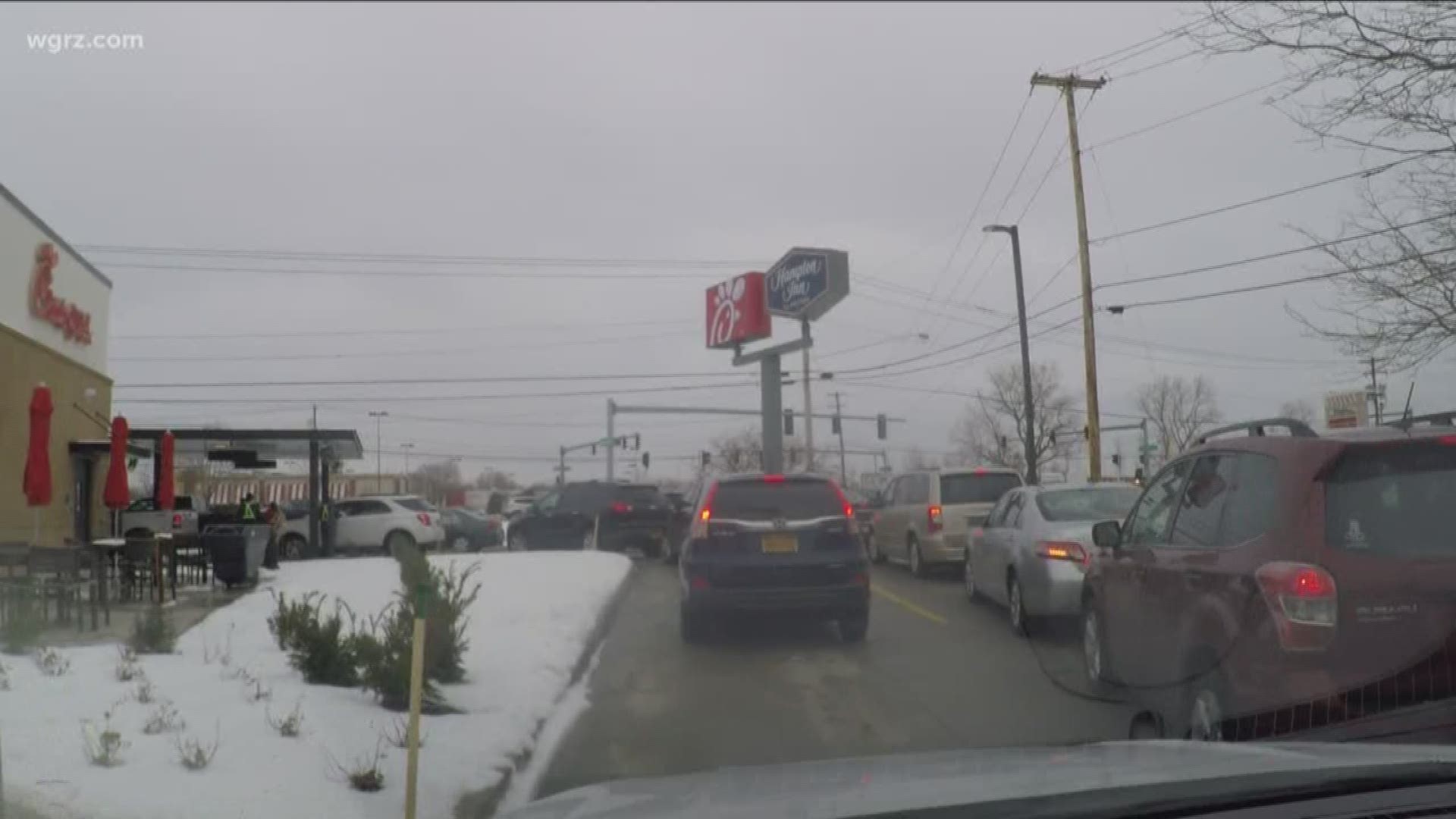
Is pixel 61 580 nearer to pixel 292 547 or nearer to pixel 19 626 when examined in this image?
pixel 19 626

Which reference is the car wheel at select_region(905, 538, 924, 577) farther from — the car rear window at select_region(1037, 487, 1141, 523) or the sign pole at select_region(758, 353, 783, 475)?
the sign pole at select_region(758, 353, 783, 475)

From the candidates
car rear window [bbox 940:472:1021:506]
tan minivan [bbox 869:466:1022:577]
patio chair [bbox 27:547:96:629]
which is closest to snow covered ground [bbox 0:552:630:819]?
patio chair [bbox 27:547:96:629]

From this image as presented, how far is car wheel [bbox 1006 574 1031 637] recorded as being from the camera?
38.9 ft

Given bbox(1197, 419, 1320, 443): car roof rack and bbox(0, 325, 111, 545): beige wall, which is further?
bbox(0, 325, 111, 545): beige wall

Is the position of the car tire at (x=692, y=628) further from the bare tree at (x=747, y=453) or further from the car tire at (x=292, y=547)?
the bare tree at (x=747, y=453)

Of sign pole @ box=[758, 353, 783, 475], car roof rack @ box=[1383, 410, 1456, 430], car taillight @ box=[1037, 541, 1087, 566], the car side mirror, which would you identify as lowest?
car taillight @ box=[1037, 541, 1087, 566]

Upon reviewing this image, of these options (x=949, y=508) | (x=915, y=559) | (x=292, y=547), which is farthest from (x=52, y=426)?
(x=949, y=508)

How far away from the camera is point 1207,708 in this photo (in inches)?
236

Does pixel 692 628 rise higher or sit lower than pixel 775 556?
lower

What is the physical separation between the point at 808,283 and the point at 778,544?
20877 millimetres

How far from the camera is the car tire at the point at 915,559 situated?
18466 millimetres

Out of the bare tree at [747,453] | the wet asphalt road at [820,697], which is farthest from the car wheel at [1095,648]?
the bare tree at [747,453]

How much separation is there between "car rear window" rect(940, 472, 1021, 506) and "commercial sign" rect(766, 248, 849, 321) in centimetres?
1336

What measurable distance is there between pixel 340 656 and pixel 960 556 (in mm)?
11265
